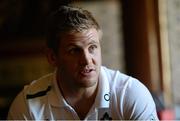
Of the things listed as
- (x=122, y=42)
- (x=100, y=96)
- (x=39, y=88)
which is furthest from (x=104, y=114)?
(x=122, y=42)

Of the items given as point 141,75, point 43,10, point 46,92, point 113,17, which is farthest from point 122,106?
point 113,17

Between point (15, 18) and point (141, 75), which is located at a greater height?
point (15, 18)

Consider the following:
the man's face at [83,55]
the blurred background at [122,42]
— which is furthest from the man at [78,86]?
the blurred background at [122,42]

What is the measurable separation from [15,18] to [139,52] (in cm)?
75

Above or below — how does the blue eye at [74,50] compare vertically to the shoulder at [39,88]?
above

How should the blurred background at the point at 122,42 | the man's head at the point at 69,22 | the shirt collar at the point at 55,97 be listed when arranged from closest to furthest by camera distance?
the man's head at the point at 69,22 → the shirt collar at the point at 55,97 → the blurred background at the point at 122,42

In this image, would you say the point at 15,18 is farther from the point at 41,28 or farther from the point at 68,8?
the point at 68,8

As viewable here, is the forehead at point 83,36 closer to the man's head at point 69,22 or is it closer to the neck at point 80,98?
the man's head at point 69,22

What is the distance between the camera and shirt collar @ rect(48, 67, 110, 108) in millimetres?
795

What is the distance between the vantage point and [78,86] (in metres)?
0.76

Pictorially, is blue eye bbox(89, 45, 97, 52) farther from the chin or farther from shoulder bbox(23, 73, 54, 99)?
shoulder bbox(23, 73, 54, 99)

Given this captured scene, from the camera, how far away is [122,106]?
0.78m

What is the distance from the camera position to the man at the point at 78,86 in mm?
721

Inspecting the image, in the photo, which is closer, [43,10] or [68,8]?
[68,8]
